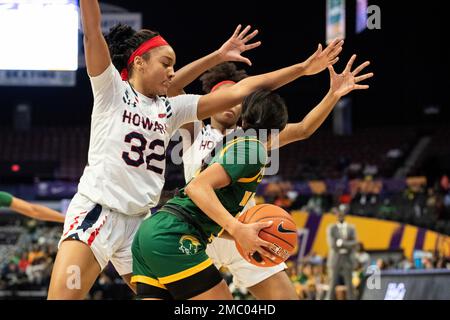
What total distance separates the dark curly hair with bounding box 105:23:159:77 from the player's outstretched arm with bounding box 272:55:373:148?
37.6 inches

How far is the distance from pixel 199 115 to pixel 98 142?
1.95 ft

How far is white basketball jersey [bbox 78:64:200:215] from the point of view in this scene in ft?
11.9

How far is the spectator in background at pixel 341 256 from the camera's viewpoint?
467 inches

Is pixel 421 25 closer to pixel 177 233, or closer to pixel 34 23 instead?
pixel 34 23

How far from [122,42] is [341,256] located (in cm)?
883

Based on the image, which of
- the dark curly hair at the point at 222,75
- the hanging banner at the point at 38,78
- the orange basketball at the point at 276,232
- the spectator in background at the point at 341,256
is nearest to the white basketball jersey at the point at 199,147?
the dark curly hair at the point at 222,75

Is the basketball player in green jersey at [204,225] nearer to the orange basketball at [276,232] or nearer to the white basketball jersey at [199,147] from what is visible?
the orange basketball at [276,232]

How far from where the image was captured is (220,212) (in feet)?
10.1

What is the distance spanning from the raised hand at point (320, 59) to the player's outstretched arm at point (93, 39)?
1046 millimetres

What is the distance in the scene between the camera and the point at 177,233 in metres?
3.21
